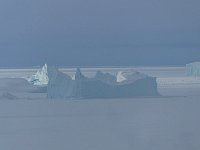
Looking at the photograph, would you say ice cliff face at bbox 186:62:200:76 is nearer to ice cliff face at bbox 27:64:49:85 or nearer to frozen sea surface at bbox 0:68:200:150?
frozen sea surface at bbox 0:68:200:150

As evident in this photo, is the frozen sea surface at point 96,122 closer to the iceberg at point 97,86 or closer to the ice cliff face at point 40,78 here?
the iceberg at point 97,86

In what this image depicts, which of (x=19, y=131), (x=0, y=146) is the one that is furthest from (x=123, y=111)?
(x=0, y=146)

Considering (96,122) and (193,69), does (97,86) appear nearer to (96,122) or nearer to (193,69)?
(96,122)

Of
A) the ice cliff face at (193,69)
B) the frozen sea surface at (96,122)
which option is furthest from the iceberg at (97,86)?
the ice cliff face at (193,69)

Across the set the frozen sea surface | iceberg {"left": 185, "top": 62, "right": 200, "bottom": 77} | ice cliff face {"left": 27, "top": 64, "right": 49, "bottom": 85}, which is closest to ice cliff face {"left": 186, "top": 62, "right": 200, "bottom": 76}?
iceberg {"left": 185, "top": 62, "right": 200, "bottom": 77}

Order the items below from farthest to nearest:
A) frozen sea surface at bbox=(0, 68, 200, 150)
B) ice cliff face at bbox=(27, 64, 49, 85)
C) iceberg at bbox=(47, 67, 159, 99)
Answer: ice cliff face at bbox=(27, 64, 49, 85), iceberg at bbox=(47, 67, 159, 99), frozen sea surface at bbox=(0, 68, 200, 150)

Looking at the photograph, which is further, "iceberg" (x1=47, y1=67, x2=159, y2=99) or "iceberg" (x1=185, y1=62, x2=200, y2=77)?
"iceberg" (x1=185, y1=62, x2=200, y2=77)

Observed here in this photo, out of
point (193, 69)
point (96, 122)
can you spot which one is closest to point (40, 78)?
point (96, 122)
